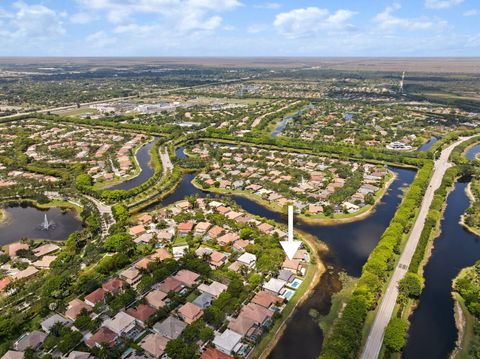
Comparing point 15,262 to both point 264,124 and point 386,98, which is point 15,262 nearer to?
point 264,124

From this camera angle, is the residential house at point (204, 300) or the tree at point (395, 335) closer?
the tree at point (395, 335)

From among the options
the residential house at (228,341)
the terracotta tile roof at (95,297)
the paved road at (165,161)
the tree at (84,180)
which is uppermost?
the tree at (84,180)

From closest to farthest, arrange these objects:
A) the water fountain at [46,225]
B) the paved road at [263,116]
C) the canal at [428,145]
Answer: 1. the water fountain at [46,225]
2. the canal at [428,145]
3. the paved road at [263,116]

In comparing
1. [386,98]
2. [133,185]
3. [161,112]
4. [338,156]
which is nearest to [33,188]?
[133,185]

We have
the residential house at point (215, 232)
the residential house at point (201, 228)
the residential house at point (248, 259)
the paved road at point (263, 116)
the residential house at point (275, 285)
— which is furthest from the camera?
the paved road at point (263, 116)

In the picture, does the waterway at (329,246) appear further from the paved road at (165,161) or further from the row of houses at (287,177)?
the paved road at (165,161)

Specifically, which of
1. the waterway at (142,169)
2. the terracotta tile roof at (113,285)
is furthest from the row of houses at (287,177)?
the terracotta tile roof at (113,285)

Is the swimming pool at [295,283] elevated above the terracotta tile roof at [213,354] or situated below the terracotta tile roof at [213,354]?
below

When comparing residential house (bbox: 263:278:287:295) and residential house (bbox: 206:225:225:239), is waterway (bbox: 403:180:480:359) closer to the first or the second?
residential house (bbox: 263:278:287:295)
